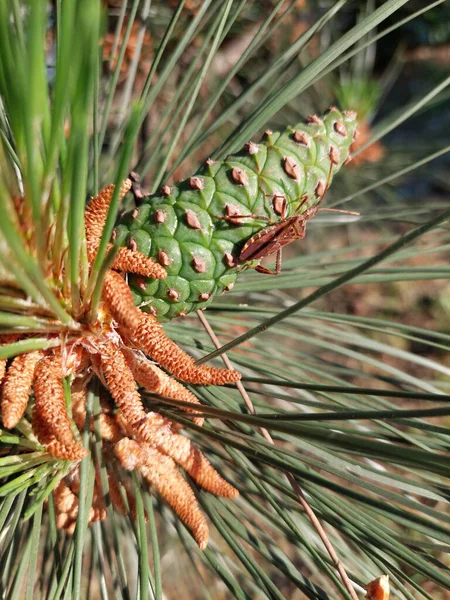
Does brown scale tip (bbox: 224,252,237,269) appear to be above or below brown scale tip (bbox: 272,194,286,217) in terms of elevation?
below

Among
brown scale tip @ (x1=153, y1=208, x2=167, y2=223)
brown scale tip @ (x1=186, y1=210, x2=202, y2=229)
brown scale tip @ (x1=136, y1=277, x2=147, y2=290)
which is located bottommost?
brown scale tip @ (x1=136, y1=277, x2=147, y2=290)

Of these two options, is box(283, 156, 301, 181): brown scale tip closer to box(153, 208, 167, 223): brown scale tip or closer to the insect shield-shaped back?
the insect shield-shaped back

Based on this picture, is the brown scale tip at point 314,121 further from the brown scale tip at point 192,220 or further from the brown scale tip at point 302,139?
the brown scale tip at point 192,220

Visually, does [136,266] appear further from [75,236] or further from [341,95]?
[341,95]


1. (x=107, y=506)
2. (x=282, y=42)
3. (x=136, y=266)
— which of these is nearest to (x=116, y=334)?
(x=136, y=266)

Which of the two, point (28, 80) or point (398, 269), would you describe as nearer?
point (28, 80)

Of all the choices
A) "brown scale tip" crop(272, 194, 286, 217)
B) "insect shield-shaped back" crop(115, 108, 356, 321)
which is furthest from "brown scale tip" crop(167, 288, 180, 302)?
"brown scale tip" crop(272, 194, 286, 217)

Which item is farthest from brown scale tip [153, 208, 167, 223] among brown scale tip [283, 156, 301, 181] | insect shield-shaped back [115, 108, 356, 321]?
brown scale tip [283, 156, 301, 181]
